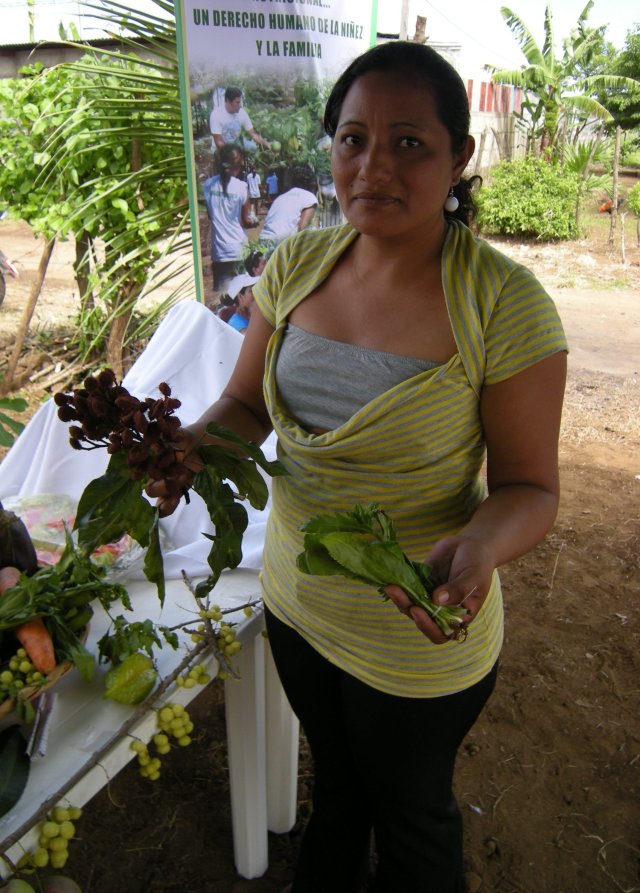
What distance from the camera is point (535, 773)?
276 cm

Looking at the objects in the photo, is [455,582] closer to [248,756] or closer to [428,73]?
[428,73]

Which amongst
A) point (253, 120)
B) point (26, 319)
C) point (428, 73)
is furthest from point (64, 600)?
point (26, 319)

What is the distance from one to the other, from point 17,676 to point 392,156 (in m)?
1.12

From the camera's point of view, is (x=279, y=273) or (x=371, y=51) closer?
(x=371, y=51)

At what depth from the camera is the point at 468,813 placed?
8.52 ft

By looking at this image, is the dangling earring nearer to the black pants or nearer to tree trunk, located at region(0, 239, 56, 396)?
the black pants

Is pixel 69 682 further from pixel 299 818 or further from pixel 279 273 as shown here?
pixel 299 818

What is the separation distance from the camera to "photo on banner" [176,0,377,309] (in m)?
2.83

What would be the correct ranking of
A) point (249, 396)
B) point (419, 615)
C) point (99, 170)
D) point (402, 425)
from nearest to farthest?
1. point (419, 615)
2. point (402, 425)
3. point (249, 396)
4. point (99, 170)

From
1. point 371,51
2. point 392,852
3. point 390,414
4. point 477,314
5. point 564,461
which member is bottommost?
point 564,461

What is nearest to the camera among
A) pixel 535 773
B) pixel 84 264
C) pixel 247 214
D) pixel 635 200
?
pixel 535 773

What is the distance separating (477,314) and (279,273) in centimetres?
49

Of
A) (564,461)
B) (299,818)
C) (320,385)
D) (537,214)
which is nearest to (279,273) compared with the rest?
(320,385)

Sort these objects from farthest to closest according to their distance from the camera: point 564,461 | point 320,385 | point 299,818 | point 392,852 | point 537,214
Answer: point 537,214
point 564,461
point 299,818
point 392,852
point 320,385
